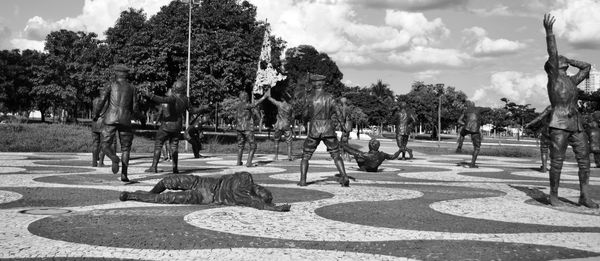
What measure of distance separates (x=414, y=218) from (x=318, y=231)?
1.64 meters

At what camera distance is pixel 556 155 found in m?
8.67

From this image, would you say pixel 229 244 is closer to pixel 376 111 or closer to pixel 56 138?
pixel 56 138

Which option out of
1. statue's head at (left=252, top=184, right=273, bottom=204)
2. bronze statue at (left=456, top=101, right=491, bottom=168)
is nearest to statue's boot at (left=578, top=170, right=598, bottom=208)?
statue's head at (left=252, top=184, right=273, bottom=204)

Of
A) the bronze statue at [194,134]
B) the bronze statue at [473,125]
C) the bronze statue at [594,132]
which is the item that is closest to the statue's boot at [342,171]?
the bronze statue at [473,125]

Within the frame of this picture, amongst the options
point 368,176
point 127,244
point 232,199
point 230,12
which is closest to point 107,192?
point 232,199

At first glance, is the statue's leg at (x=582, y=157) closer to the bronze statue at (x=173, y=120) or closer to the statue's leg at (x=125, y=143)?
the statue's leg at (x=125, y=143)

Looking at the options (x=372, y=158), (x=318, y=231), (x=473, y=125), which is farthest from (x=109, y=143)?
(x=473, y=125)

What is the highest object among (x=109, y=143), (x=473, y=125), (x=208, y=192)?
(x=473, y=125)

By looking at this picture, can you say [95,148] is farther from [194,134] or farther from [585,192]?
[585,192]

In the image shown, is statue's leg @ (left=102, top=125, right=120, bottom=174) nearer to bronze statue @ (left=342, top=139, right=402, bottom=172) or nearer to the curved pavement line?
the curved pavement line

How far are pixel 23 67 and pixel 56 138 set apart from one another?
51116mm

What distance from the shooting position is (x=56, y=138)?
87.1 ft

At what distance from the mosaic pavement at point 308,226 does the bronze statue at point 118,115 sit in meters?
0.67

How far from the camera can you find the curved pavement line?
5812mm
